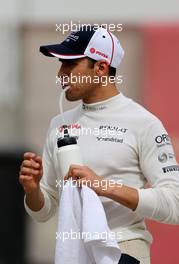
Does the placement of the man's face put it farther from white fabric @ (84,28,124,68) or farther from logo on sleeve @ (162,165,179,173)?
logo on sleeve @ (162,165,179,173)

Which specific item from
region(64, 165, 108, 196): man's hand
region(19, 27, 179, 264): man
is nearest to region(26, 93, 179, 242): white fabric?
region(19, 27, 179, 264): man

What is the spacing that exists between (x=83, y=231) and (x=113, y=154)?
28cm

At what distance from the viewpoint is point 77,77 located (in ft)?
10.8

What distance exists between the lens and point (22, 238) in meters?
7.22

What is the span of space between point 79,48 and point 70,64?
59mm

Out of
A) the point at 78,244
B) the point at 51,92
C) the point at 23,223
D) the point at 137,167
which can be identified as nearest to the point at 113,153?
the point at 137,167

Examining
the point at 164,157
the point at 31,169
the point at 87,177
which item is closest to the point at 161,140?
the point at 164,157

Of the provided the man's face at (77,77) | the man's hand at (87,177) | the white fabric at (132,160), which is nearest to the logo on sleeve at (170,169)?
the white fabric at (132,160)

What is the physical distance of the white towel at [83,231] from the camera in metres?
3.12

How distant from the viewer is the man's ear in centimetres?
334

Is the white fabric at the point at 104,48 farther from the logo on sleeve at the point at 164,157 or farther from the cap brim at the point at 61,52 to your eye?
the logo on sleeve at the point at 164,157

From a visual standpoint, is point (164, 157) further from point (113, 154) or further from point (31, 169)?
point (31, 169)

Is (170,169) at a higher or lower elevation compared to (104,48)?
lower

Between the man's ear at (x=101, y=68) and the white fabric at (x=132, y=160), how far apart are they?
92 millimetres
